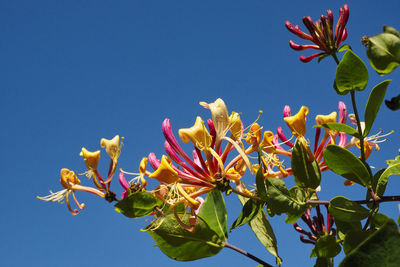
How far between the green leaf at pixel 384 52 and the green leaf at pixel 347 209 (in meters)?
0.35

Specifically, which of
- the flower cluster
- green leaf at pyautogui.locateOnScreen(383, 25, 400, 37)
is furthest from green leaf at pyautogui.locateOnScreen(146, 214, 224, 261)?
green leaf at pyautogui.locateOnScreen(383, 25, 400, 37)

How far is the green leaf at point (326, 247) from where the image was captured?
1227 mm

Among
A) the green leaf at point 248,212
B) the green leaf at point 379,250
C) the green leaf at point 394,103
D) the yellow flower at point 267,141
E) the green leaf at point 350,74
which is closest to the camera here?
the green leaf at point 379,250

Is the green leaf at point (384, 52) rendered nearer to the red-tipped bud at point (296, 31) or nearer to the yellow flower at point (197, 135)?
the red-tipped bud at point (296, 31)

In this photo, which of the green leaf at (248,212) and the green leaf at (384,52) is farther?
the green leaf at (248,212)

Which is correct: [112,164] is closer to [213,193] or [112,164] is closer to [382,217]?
[213,193]

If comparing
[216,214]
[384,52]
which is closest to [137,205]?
[216,214]

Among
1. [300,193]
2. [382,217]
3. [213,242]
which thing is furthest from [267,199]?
[382,217]

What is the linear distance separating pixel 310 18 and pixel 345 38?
0.14 m

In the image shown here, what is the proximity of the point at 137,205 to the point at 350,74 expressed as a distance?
73cm

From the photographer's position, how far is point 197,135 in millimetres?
1395

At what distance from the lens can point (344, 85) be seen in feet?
3.94

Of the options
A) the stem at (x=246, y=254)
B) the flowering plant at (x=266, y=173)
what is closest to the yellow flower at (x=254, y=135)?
the flowering plant at (x=266, y=173)

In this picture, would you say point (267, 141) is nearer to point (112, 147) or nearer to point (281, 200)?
point (281, 200)
